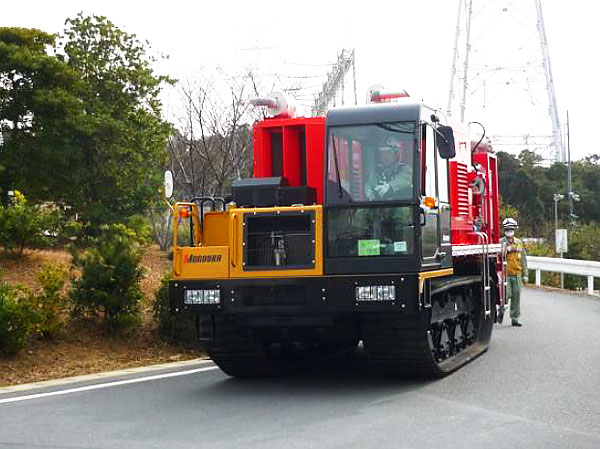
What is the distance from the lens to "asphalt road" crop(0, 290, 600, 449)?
7707 millimetres

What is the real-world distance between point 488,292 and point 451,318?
5.88ft

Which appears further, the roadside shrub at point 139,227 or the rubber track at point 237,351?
the roadside shrub at point 139,227

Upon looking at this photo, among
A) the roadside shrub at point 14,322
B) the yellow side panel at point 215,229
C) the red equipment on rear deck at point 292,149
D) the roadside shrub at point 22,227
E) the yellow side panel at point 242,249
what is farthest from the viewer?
the roadside shrub at point 22,227

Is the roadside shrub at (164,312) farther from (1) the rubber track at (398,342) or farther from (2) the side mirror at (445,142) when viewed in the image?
(2) the side mirror at (445,142)

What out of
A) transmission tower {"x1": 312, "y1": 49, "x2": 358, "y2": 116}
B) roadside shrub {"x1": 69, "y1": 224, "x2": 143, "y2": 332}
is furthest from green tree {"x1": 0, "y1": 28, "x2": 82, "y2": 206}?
transmission tower {"x1": 312, "y1": 49, "x2": 358, "y2": 116}

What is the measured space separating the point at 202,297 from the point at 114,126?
34.7ft

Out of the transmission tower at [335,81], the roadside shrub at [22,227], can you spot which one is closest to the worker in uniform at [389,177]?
the roadside shrub at [22,227]

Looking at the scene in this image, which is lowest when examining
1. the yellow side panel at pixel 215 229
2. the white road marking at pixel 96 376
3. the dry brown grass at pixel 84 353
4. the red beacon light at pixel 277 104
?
the white road marking at pixel 96 376

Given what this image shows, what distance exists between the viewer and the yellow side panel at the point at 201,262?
33.3 ft

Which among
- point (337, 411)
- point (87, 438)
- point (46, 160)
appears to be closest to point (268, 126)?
point (337, 411)

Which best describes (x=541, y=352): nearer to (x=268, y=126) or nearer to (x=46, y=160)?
(x=268, y=126)

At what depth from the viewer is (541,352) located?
1282 cm

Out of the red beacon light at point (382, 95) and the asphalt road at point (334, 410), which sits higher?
the red beacon light at point (382, 95)

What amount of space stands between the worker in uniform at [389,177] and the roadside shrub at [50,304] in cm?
519
